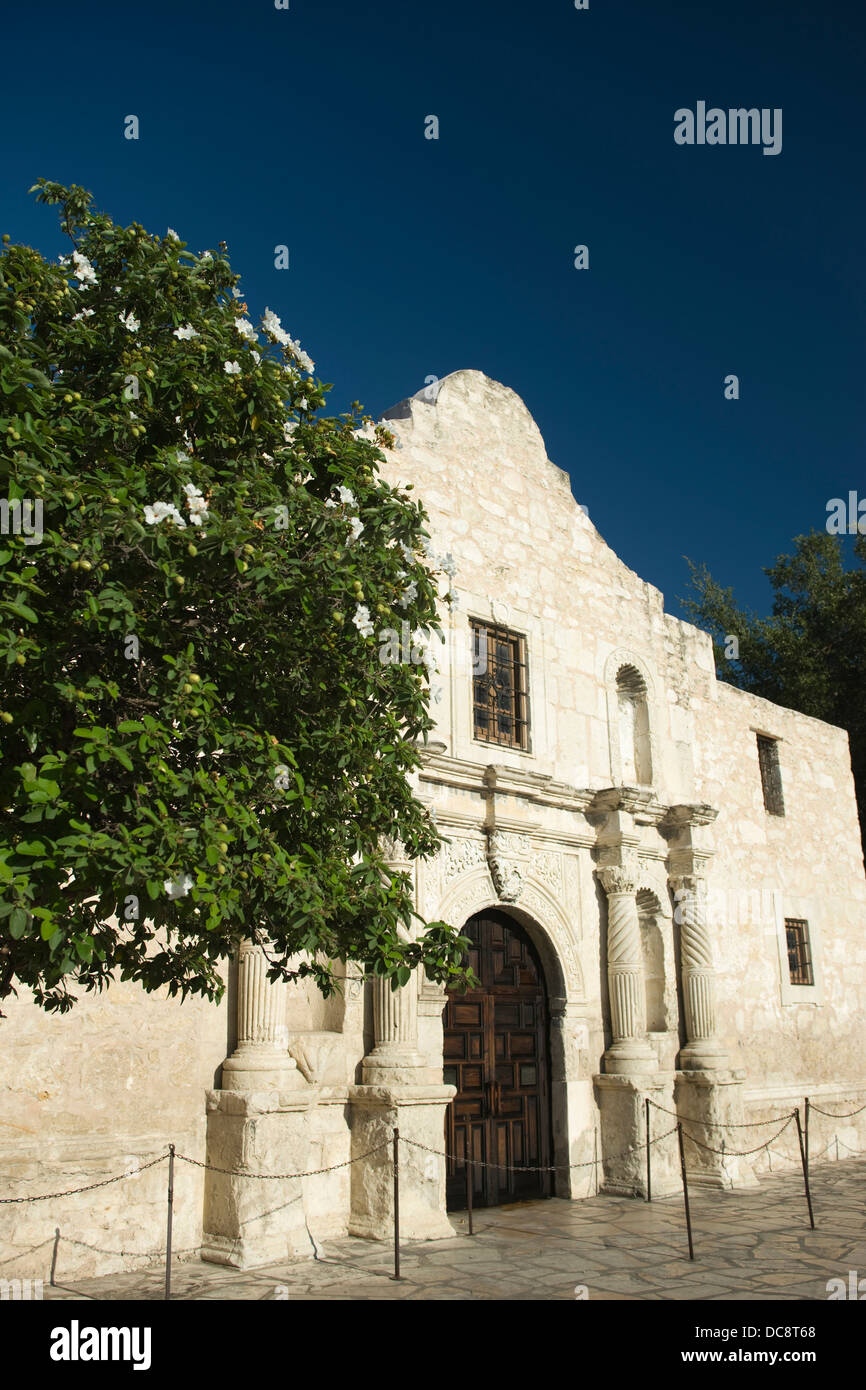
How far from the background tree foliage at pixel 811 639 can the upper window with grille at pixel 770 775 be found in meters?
4.71

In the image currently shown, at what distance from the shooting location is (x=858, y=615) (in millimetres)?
19422

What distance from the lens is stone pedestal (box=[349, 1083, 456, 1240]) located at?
781 cm

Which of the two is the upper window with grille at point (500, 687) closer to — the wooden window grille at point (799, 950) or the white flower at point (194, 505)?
the wooden window grille at point (799, 950)

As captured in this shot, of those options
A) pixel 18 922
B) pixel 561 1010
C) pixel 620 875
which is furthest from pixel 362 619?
pixel 620 875

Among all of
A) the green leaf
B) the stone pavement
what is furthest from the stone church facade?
the green leaf

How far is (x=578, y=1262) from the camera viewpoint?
287 inches

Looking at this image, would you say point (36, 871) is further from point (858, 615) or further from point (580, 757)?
point (858, 615)

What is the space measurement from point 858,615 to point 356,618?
55.0ft

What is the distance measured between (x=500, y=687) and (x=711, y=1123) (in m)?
4.88

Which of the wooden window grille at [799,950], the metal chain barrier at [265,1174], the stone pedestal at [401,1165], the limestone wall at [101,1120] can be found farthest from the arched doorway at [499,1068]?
the wooden window grille at [799,950]

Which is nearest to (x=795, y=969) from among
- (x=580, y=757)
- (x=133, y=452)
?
(x=580, y=757)

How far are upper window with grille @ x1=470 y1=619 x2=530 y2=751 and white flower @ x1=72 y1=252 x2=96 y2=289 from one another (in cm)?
560

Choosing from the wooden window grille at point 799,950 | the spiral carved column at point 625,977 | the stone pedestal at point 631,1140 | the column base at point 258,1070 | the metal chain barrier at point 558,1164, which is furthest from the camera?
the wooden window grille at point 799,950

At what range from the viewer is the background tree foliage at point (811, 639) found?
1942cm
